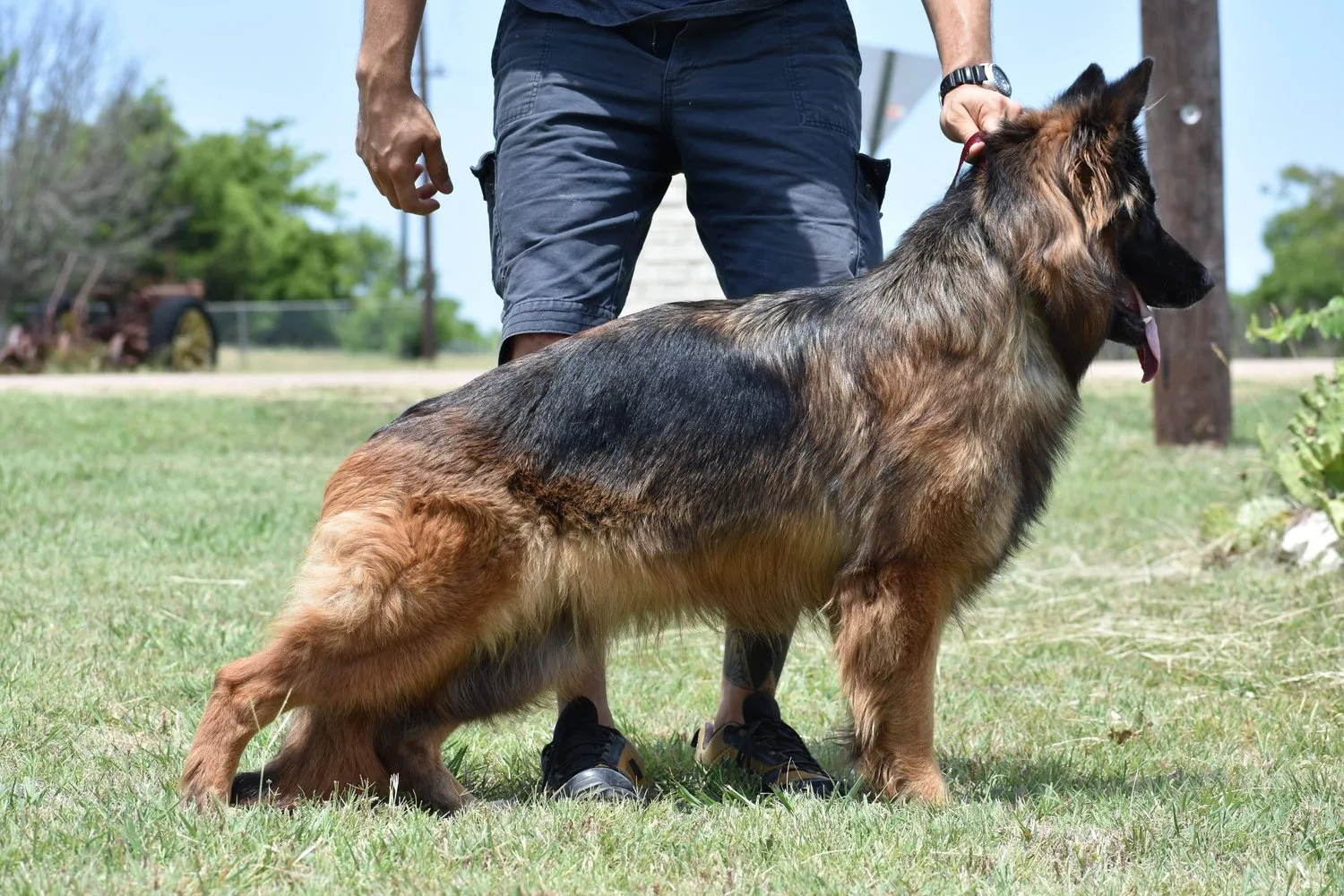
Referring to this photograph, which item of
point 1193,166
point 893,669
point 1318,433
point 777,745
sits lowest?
point 777,745

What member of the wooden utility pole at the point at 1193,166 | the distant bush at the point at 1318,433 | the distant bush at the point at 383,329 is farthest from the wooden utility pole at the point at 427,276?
the distant bush at the point at 1318,433

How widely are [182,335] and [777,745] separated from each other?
24208 millimetres

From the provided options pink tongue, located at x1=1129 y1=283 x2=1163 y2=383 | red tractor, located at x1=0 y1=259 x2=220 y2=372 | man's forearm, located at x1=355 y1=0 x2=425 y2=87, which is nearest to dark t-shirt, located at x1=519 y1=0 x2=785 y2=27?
man's forearm, located at x1=355 y1=0 x2=425 y2=87

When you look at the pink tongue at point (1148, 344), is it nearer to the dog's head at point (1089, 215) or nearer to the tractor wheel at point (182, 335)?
the dog's head at point (1089, 215)

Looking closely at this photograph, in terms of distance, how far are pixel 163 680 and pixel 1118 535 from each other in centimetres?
533

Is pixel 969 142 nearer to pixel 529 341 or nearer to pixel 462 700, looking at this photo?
pixel 529 341

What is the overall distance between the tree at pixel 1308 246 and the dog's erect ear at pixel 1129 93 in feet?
195

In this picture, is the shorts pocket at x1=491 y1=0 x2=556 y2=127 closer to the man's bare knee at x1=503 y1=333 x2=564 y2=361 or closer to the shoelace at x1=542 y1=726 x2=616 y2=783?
the man's bare knee at x1=503 y1=333 x2=564 y2=361

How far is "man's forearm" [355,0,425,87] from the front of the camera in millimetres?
3605

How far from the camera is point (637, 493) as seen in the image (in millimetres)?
3268

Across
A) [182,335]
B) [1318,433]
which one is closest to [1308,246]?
[182,335]

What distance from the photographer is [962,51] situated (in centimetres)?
381

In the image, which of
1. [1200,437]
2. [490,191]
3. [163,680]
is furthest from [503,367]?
[1200,437]

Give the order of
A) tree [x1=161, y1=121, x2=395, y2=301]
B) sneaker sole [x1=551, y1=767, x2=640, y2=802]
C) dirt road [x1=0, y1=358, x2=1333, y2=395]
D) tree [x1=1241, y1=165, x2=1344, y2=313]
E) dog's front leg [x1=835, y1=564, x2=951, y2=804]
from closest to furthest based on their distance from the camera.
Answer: dog's front leg [x1=835, y1=564, x2=951, y2=804] < sneaker sole [x1=551, y1=767, x2=640, y2=802] < dirt road [x1=0, y1=358, x2=1333, y2=395] < tree [x1=161, y1=121, x2=395, y2=301] < tree [x1=1241, y1=165, x2=1344, y2=313]
